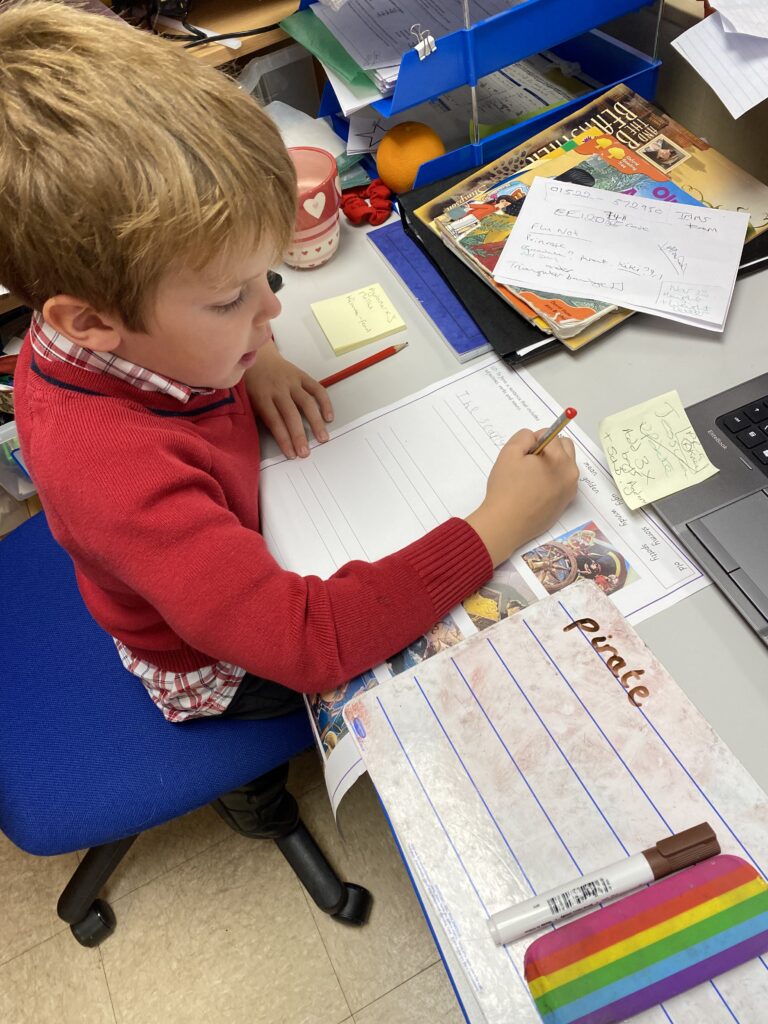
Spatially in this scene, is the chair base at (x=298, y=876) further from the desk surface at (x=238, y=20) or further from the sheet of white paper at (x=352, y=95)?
the desk surface at (x=238, y=20)

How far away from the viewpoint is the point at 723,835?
452 millimetres

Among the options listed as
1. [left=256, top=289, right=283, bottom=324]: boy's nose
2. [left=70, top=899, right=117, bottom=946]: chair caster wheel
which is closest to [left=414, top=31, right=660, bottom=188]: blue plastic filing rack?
[left=256, top=289, right=283, bottom=324]: boy's nose

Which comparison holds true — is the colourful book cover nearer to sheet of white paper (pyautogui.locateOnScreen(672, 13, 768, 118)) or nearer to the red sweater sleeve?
sheet of white paper (pyautogui.locateOnScreen(672, 13, 768, 118))

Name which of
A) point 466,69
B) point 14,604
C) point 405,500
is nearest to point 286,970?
point 14,604

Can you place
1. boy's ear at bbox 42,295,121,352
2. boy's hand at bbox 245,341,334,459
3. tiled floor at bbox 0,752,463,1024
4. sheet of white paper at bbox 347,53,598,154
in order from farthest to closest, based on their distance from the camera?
tiled floor at bbox 0,752,463,1024, sheet of white paper at bbox 347,53,598,154, boy's hand at bbox 245,341,334,459, boy's ear at bbox 42,295,121,352

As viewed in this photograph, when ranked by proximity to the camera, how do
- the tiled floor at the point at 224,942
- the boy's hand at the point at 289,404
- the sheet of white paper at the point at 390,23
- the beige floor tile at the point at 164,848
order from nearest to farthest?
the boy's hand at the point at 289,404
the sheet of white paper at the point at 390,23
the tiled floor at the point at 224,942
the beige floor tile at the point at 164,848

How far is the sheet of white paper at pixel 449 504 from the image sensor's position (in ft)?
1.89

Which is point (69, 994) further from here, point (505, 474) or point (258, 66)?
point (258, 66)

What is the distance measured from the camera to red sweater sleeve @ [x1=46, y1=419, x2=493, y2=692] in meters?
0.53

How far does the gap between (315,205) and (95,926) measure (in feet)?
3.41

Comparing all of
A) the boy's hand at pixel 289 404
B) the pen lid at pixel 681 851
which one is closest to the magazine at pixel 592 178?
the boy's hand at pixel 289 404

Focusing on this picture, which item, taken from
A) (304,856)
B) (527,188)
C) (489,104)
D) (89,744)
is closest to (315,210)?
(527,188)

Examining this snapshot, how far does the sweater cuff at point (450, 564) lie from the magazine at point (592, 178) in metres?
0.26

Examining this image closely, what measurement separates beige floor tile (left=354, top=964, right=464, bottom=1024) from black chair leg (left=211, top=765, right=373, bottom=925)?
0.10 metres
